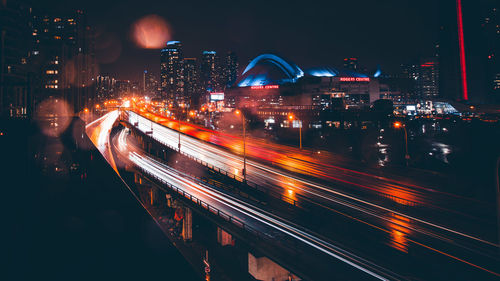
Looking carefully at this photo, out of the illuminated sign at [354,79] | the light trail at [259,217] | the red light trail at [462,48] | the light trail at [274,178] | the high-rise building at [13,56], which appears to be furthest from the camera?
the illuminated sign at [354,79]

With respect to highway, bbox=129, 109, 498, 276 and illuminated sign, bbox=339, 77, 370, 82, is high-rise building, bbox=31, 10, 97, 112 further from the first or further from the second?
illuminated sign, bbox=339, 77, 370, 82

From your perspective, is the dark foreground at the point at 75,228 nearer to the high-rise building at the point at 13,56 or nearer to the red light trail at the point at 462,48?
the high-rise building at the point at 13,56

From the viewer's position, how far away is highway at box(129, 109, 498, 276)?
40.6 feet

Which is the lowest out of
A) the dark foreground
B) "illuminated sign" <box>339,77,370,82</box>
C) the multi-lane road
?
the multi-lane road

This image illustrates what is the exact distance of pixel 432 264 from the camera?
1169cm

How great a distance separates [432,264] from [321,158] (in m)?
18.9

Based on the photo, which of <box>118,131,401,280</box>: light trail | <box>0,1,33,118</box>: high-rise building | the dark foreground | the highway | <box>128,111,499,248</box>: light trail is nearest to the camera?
the dark foreground

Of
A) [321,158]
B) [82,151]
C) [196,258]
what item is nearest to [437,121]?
[321,158]

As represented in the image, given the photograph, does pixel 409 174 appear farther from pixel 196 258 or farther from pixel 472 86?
pixel 472 86

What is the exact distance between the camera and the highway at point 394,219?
487 inches

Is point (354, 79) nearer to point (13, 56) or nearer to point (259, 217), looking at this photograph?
point (13, 56)

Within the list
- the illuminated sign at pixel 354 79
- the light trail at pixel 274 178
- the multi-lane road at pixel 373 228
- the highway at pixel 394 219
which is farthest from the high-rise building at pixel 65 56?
the illuminated sign at pixel 354 79

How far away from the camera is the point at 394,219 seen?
15719 millimetres

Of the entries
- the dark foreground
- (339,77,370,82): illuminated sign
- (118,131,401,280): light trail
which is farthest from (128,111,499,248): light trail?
(339,77,370,82): illuminated sign
